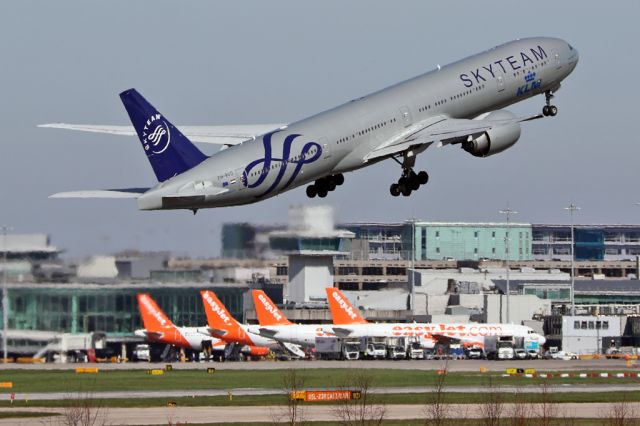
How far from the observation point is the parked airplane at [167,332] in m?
112

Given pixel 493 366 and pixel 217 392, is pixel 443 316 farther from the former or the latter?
pixel 217 392

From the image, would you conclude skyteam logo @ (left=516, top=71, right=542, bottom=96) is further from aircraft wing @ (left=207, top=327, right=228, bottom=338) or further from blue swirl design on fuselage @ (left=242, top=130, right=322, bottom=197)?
aircraft wing @ (left=207, top=327, right=228, bottom=338)

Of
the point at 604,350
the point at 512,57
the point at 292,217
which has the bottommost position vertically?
the point at 604,350

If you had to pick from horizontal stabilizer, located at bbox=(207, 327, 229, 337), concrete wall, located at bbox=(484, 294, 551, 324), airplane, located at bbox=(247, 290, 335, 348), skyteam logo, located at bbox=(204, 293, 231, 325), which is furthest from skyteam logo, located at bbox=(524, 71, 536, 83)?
concrete wall, located at bbox=(484, 294, 551, 324)

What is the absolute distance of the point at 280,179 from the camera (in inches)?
2527

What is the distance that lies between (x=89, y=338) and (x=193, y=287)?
1272cm

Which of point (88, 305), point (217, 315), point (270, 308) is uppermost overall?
point (88, 305)

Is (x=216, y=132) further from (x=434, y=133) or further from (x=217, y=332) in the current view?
(x=217, y=332)

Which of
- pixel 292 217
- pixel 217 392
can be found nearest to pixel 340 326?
Answer: pixel 217 392

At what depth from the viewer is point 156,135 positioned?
6341 centimetres

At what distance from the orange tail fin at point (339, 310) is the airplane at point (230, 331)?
5214mm

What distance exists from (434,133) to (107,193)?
18.2m

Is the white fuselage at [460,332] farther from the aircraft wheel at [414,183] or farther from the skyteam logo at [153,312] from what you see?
the aircraft wheel at [414,183]

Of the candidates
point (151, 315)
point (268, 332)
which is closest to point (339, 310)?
point (268, 332)
